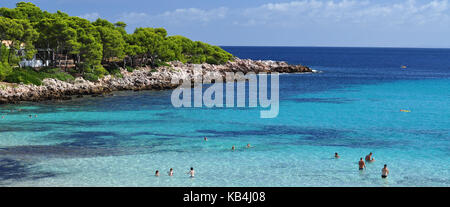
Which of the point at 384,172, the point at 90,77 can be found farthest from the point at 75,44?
the point at 384,172

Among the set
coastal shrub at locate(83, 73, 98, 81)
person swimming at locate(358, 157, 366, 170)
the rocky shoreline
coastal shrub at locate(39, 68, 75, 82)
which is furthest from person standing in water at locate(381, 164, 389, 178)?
coastal shrub at locate(83, 73, 98, 81)

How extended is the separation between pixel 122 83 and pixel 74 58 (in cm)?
1022

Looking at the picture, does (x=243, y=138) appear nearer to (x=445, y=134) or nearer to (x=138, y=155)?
(x=138, y=155)

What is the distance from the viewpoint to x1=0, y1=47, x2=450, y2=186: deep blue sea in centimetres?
3081

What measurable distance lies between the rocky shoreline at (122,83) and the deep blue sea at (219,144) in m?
4.33

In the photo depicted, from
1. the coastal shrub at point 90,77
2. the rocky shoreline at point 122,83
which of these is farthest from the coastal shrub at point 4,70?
the coastal shrub at point 90,77

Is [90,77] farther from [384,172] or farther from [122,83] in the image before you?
[384,172]

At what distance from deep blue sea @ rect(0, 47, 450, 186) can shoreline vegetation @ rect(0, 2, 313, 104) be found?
7428 millimetres

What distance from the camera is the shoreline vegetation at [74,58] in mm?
68750

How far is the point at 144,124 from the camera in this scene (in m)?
49.9

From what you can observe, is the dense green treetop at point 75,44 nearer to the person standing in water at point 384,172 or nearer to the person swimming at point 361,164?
the person swimming at point 361,164

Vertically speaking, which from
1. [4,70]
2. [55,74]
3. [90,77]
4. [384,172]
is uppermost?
[4,70]

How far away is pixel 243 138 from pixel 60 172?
17999mm

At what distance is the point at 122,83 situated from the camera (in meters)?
83.1
